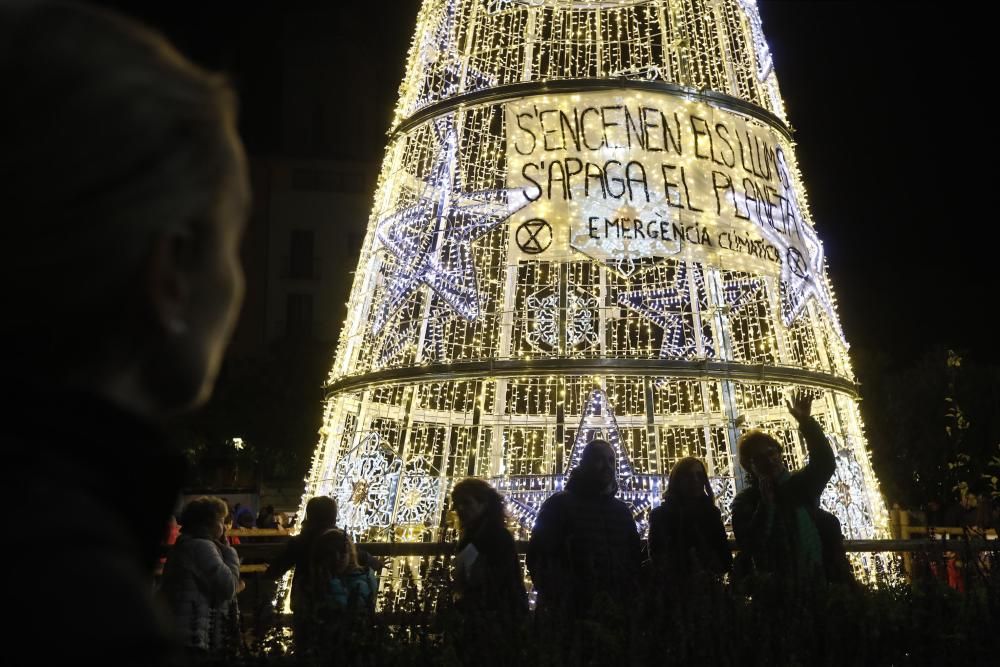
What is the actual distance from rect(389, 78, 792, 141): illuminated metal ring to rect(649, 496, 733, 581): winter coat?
3381 mm

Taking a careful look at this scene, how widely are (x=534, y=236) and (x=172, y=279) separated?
22.1ft

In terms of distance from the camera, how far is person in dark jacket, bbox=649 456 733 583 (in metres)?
5.61

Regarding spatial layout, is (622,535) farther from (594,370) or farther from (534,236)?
(534,236)

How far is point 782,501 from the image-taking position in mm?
5594

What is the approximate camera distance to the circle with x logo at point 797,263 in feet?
25.5

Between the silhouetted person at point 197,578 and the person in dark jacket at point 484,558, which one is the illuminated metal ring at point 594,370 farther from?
the silhouetted person at point 197,578

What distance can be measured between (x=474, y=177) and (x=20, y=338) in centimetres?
718

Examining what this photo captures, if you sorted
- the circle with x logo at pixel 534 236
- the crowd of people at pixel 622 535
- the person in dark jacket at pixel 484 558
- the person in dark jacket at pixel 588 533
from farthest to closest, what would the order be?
the circle with x logo at pixel 534 236 < the crowd of people at pixel 622 535 < the person in dark jacket at pixel 588 533 < the person in dark jacket at pixel 484 558

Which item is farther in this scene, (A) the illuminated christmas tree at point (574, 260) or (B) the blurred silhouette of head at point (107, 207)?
(A) the illuminated christmas tree at point (574, 260)

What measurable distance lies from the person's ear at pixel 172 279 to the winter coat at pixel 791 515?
16.4ft

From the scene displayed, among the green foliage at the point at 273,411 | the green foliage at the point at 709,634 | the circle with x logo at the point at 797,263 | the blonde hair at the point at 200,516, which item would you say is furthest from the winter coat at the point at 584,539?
the green foliage at the point at 273,411

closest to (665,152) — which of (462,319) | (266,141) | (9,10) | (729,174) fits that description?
(729,174)

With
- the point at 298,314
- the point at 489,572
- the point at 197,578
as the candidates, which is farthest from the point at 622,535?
the point at 298,314

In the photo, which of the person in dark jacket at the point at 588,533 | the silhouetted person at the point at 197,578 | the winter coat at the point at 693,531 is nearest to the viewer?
the person in dark jacket at the point at 588,533
